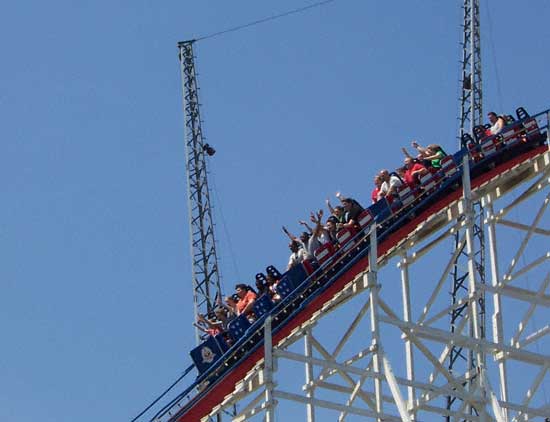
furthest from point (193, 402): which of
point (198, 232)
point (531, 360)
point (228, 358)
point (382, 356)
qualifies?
point (198, 232)

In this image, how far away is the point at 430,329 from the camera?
3506cm

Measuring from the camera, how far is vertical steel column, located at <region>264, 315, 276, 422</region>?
34062 millimetres

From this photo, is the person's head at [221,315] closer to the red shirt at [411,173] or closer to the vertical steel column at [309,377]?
the vertical steel column at [309,377]

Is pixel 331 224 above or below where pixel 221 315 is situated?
above

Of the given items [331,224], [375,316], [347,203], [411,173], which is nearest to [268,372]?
[375,316]

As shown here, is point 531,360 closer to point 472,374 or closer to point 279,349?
point 472,374

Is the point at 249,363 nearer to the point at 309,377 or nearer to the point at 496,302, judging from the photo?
the point at 309,377

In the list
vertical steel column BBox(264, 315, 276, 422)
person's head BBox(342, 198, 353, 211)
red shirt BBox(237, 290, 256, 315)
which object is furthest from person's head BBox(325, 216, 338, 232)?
vertical steel column BBox(264, 315, 276, 422)

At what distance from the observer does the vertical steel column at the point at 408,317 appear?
35594 millimetres

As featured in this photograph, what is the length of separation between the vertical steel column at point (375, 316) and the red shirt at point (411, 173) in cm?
133

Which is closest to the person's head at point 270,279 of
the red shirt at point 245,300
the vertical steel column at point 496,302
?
the red shirt at point 245,300

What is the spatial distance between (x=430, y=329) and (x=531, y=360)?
2.11 meters

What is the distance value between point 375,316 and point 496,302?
3.11 metres

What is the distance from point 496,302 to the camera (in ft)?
121
